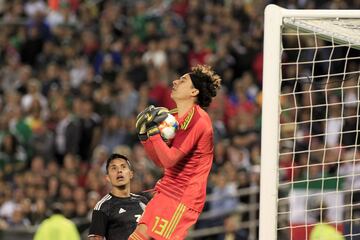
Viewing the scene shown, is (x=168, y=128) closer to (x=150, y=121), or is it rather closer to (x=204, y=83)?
(x=150, y=121)

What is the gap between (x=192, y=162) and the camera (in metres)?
8.38

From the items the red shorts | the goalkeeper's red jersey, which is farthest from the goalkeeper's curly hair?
the red shorts

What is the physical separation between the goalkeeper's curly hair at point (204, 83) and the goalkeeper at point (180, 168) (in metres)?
0.06

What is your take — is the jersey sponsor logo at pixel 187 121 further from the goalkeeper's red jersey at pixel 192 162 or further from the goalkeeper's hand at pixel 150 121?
the goalkeeper's hand at pixel 150 121

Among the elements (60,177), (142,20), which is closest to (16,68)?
(142,20)

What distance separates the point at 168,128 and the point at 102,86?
9.34m

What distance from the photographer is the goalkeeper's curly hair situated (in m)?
8.52

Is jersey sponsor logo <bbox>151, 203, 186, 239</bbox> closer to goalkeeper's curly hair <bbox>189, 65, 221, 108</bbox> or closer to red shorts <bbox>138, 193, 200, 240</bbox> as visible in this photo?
red shorts <bbox>138, 193, 200, 240</bbox>

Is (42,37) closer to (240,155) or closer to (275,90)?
(240,155)

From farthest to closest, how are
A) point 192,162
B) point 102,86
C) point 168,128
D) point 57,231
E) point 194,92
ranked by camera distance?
point 102,86 < point 57,231 < point 194,92 < point 192,162 < point 168,128

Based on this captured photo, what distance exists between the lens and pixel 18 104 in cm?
1777

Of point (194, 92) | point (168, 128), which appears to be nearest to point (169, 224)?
point (168, 128)

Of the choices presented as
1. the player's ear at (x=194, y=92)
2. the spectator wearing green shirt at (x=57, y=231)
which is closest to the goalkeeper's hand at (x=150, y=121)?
the player's ear at (x=194, y=92)

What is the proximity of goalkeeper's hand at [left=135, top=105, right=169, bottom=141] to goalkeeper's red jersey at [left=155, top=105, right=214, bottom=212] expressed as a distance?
16cm
